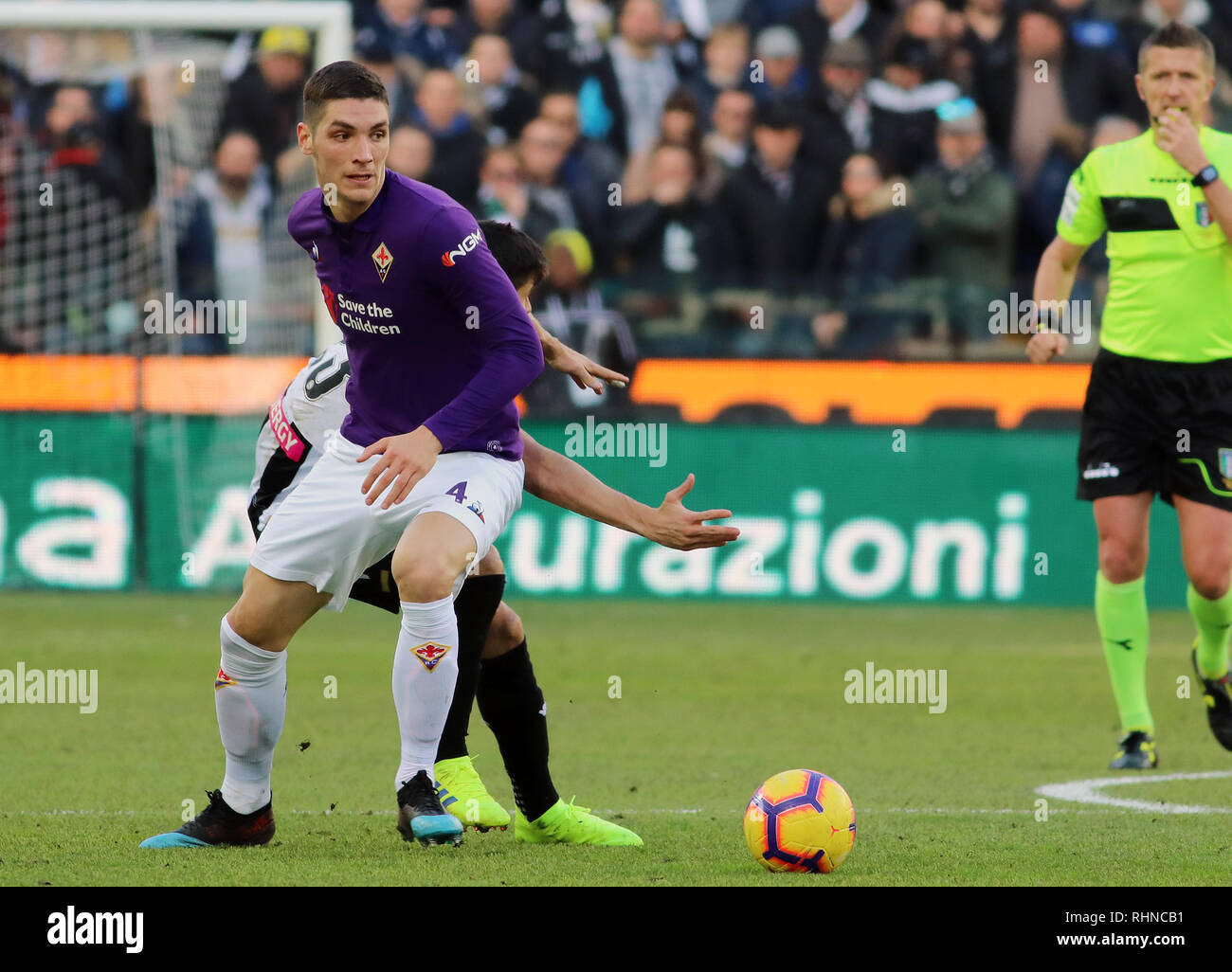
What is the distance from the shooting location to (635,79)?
46.8 ft

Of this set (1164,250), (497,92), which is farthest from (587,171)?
(1164,250)

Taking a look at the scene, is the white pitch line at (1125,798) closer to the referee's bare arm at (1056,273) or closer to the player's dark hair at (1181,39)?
the referee's bare arm at (1056,273)

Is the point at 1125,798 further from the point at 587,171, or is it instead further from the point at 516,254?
the point at 587,171

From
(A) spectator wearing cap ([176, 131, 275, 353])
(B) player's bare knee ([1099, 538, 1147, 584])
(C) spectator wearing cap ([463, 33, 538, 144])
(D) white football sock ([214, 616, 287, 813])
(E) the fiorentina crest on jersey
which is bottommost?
(D) white football sock ([214, 616, 287, 813])

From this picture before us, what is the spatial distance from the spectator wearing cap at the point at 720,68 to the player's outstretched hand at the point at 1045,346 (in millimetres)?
7554

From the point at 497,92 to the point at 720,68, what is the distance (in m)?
1.64

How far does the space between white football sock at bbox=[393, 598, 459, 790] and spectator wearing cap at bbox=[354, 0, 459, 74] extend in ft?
32.7

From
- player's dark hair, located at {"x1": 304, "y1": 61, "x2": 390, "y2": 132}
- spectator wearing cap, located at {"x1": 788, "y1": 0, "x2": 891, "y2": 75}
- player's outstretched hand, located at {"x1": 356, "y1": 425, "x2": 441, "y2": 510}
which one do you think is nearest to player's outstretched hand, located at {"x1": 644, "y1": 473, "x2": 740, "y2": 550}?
player's outstretched hand, located at {"x1": 356, "y1": 425, "x2": 441, "y2": 510}

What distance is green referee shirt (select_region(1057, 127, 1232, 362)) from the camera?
7219 mm

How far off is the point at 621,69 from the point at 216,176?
10.1 feet

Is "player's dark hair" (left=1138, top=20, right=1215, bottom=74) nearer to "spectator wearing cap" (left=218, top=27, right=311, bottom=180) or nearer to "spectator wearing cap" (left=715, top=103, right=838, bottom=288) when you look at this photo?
"spectator wearing cap" (left=715, top=103, right=838, bottom=288)

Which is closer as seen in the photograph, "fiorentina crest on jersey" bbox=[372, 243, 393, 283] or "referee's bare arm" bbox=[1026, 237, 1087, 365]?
"fiorentina crest on jersey" bbox=[372, 243, 393, 283]

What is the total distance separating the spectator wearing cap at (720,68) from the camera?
46.9ft
